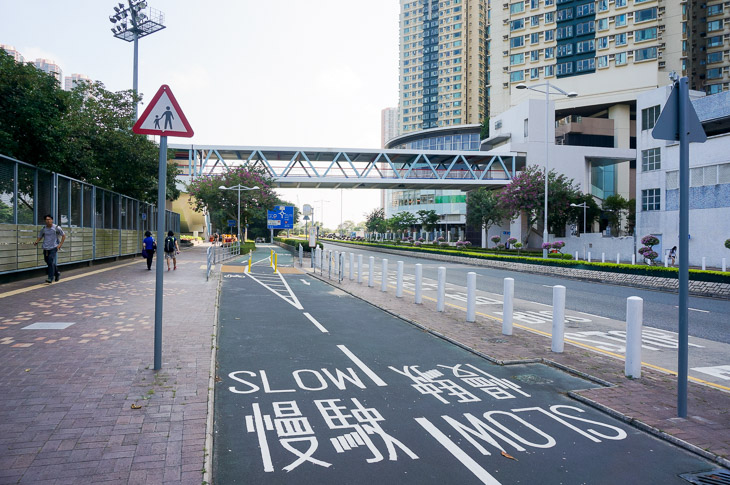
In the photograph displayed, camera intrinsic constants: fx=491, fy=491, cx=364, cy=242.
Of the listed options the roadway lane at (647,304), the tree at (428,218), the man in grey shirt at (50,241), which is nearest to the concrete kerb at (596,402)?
the roadway lane at (647,304)

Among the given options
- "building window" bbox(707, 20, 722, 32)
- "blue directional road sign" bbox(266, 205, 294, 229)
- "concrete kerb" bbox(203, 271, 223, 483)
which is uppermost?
"building window" bbox(707, 20, 722, 32)

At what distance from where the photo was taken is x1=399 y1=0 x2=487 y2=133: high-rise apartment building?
131000 mm

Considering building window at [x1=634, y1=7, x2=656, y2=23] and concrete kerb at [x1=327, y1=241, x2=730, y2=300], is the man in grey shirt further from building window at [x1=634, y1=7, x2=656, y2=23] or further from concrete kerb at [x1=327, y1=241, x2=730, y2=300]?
building window at [x1=634, y1=7, x2=656, y2=23]

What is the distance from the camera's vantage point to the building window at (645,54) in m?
56.2

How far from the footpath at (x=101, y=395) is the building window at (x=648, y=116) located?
40.7m

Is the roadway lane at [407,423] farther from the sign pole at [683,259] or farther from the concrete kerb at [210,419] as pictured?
the sign pole at [683,259]

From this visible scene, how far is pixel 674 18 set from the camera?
6184 cm

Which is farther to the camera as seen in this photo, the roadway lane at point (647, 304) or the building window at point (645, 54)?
the building window at point (645, 54)

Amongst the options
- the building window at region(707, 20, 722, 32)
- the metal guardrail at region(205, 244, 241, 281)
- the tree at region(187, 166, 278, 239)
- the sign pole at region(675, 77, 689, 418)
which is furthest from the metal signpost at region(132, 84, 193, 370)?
the building window at region(707, 20, 722, 32)

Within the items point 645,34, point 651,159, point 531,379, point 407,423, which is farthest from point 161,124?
point 645,34

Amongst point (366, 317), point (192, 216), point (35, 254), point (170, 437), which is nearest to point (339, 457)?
point (170, 437)

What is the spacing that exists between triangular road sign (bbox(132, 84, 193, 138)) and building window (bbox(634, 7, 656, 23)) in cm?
6655

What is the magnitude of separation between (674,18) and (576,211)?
32.1 m

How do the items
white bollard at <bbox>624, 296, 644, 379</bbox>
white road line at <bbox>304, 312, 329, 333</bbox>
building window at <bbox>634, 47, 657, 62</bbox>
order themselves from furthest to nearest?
building window at <bbox>634, 47, 657, 62</bbox>, white road line at <bbox>304, 312, 329, 333</bbox>, white bollard at <bbox>624, 296, 644, 379</bbox>
